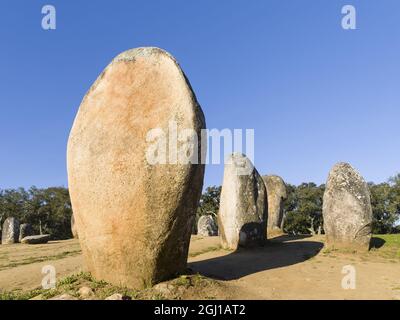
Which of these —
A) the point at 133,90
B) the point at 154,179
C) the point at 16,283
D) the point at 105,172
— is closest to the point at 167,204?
the point at 154,179

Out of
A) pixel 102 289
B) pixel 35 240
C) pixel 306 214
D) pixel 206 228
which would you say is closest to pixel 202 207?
pixel 306 214

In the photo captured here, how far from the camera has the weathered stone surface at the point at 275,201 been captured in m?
22.7

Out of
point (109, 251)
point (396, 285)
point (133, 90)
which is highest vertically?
point (133, 90)

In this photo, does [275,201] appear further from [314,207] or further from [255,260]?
[314,207]

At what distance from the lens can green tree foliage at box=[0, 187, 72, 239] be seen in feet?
149

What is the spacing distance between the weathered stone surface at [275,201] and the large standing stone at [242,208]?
21.2ft

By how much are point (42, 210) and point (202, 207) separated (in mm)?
18646

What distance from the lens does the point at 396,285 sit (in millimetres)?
9633

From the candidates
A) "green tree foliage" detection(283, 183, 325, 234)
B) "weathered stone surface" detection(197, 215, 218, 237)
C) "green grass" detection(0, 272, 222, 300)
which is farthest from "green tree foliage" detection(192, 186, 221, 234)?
"green grass" detection(0, 272, 222, 300)

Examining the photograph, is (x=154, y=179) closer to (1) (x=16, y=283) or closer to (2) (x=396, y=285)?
(1) (x=16, y=283)

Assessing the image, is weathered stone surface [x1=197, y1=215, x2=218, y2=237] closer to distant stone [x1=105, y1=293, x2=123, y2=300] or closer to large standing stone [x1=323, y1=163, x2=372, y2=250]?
large standing stone [x1=323, y1=163, x2=372, y2=250]

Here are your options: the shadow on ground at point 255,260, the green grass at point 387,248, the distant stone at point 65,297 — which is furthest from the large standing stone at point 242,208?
→ the distant stone at point 65,297

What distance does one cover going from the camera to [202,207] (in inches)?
1895
